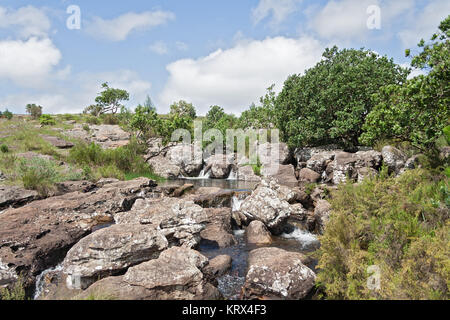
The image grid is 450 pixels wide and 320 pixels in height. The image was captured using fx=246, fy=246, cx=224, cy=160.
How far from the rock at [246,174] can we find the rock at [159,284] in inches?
672

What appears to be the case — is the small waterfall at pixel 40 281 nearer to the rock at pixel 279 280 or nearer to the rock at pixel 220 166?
the rock at pixel 279 280

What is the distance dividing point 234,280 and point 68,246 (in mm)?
5043

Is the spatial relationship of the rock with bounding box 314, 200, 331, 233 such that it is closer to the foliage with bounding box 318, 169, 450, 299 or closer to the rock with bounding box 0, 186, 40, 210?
the foliage with bounding box 318, 169, 450, 299

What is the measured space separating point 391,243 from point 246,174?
1815cm

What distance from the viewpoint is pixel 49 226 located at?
7.98m

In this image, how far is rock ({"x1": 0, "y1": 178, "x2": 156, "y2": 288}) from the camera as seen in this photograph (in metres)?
6.22

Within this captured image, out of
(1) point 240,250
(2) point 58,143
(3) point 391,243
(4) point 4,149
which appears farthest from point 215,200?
(2) point 58,143

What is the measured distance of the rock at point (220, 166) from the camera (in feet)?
77.3

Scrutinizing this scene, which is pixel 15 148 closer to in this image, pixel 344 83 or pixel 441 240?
pixel 441 240

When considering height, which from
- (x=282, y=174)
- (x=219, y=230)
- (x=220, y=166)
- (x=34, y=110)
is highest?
(x=34, y=110)

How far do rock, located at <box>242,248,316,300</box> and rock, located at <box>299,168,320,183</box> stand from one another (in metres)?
13.9

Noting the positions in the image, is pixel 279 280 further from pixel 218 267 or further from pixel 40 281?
pixel 40 281

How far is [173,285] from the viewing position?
4.84 m

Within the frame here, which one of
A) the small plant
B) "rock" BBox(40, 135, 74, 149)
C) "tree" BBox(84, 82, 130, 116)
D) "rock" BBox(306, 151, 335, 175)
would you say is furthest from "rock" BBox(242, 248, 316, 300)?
"tree" BBox(84, 82, 130, 116)
